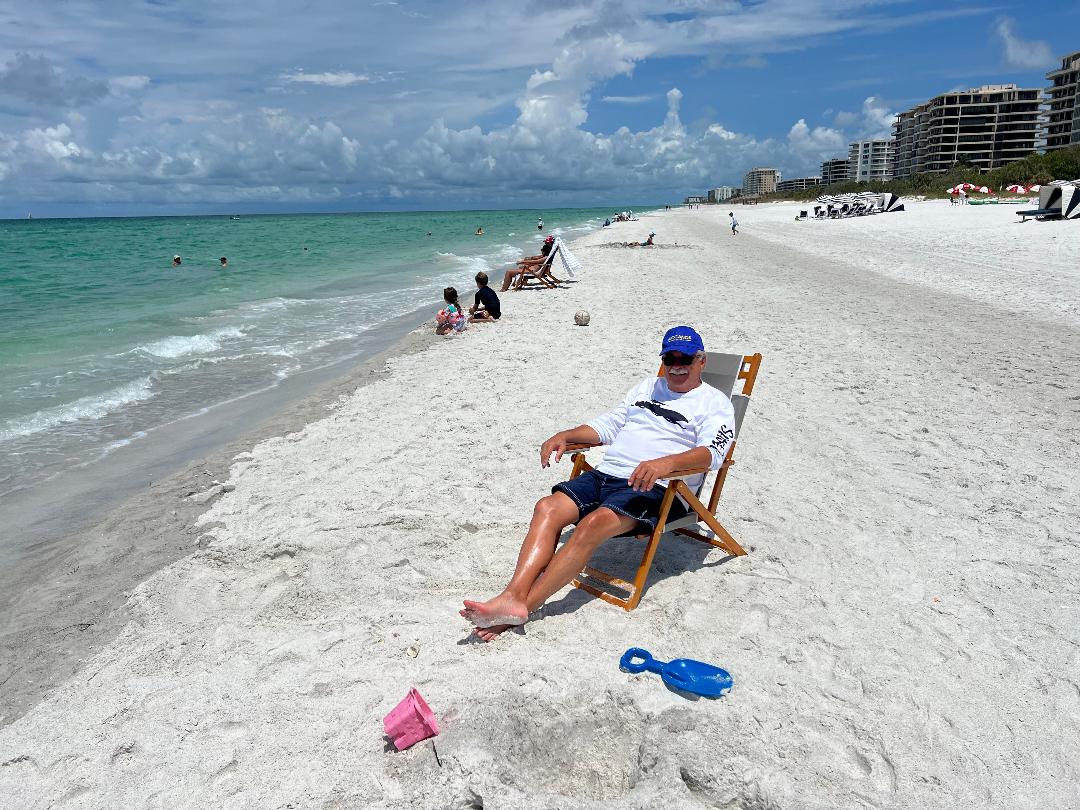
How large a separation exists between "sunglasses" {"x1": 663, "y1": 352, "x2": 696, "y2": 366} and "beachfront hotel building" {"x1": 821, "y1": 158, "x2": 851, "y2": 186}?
173m

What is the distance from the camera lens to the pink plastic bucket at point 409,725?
247 cm

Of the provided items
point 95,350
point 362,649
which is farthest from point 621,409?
point 95,350

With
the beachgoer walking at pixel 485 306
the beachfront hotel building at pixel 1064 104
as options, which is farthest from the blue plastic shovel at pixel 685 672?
the beachfront hotel building at pixel 1064 104

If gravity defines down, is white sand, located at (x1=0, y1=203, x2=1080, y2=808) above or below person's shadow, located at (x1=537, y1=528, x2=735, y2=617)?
above

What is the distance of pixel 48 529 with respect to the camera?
16.0 feet

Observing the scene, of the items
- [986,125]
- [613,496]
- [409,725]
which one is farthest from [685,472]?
[986,125]

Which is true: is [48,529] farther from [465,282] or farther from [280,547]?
[465,282]

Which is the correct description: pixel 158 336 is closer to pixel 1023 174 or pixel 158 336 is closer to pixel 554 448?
pixel 554 448

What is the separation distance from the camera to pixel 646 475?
3.28m

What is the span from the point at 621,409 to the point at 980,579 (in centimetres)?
197

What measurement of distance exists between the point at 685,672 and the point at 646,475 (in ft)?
2.95

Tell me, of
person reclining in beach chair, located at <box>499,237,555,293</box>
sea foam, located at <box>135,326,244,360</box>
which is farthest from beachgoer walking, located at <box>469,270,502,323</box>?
sea foam, located at <box>135,326,244,360</box>

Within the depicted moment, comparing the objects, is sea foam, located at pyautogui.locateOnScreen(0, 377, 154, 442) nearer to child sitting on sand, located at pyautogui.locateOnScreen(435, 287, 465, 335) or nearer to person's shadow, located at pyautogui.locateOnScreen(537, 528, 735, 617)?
child sitting on sand, located at pyautogui.locateOnScreen(435, 287, 465, 335)

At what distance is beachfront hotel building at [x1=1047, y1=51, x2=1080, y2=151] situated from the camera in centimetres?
7169
